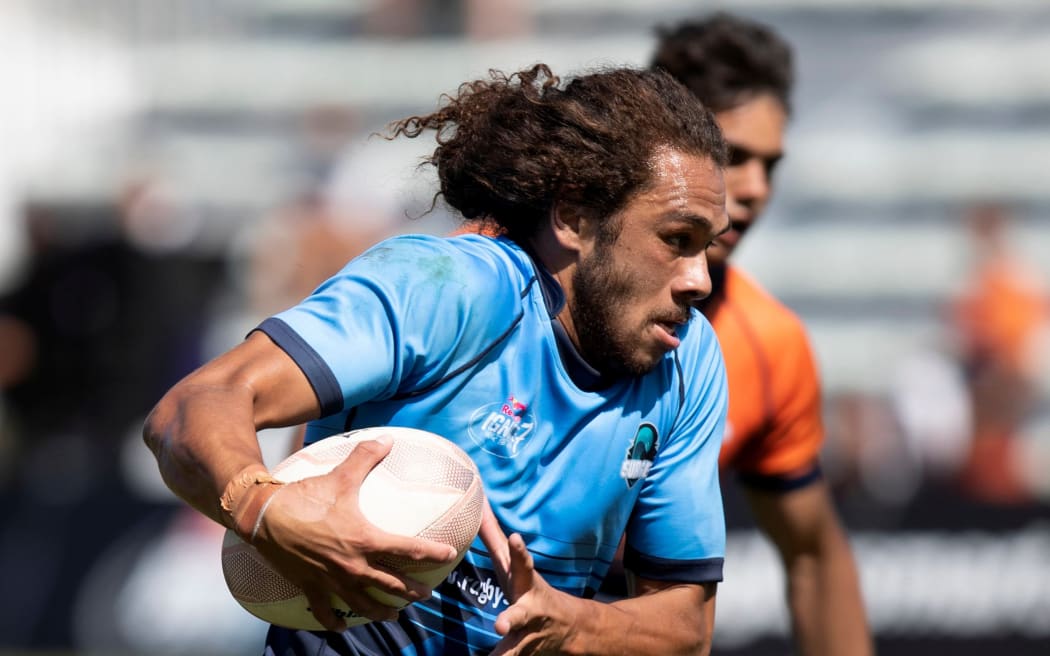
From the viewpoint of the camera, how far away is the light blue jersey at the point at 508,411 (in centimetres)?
290

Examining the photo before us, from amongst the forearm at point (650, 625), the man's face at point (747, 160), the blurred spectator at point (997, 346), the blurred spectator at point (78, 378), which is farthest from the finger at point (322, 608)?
the blurred spectator at point (997, 346)

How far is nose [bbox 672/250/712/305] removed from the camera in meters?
3.29

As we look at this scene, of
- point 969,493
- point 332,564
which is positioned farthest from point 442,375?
point 969,493

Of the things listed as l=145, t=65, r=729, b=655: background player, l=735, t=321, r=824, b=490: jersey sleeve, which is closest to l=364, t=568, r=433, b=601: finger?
l=145, t=65, r=729, b=655: background player

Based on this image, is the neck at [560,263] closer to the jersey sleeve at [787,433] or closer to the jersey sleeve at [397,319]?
the jersey sleeve at [397,319]

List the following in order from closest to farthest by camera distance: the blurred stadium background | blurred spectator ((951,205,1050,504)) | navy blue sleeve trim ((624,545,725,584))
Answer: navy blue sleeve trim ((624,545,725,584)) → the blurred stadium background → blurred spectator ((951,205,1050,504))

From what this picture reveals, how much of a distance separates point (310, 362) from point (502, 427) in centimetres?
59

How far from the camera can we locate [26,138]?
37.3 ft

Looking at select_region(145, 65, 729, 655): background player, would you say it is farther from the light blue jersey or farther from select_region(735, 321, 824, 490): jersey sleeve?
select_region(735, 321, 824, 490): jersey sleeve

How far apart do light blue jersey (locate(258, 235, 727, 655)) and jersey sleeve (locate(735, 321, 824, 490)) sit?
1418 millimetres

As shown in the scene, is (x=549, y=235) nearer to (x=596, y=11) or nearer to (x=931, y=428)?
(x=931, y=428)

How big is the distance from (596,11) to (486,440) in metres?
9.02

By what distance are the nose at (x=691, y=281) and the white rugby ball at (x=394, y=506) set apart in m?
0.68

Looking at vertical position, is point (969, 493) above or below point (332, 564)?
below
